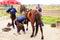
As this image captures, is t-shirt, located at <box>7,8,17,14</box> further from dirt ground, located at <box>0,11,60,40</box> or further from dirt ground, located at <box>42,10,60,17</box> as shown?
dirt ground, located at <box>42,10,60,17</box>

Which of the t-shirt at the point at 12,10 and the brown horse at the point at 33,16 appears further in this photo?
the t-shirt at the point at 12,10

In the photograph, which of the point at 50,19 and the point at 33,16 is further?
the point at 50,19

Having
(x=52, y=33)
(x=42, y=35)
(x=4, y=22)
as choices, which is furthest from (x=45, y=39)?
(x=4, y=22)

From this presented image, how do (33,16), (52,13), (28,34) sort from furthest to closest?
1. (52,13)
2. (28,34)
3. (33,16)

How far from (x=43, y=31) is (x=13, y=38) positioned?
0.42 metres

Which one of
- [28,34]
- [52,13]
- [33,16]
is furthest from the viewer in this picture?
[52,13]

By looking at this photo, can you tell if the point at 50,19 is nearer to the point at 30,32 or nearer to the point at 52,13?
the point at 52,13

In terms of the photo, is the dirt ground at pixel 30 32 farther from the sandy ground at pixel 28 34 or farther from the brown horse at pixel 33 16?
the brown horse at pixel 33 16

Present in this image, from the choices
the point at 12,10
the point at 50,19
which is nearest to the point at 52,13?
the point at 50,19

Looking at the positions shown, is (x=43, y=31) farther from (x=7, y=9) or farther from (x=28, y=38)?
(x=7, y=9)

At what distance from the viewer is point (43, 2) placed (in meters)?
3.18

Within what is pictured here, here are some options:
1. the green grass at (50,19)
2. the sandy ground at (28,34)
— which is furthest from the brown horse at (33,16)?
the green grass at (50,19)

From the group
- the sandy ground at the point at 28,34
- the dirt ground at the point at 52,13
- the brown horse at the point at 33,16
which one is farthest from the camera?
the dirt ground at the point at 52,13

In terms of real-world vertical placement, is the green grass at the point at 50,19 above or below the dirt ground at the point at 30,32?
above
